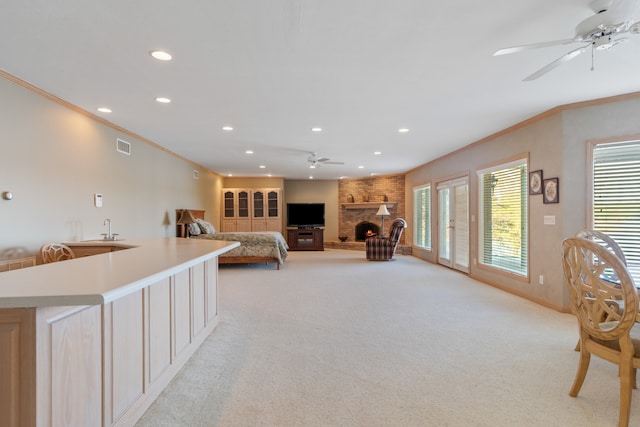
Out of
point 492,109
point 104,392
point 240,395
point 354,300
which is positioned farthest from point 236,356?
point 492,109

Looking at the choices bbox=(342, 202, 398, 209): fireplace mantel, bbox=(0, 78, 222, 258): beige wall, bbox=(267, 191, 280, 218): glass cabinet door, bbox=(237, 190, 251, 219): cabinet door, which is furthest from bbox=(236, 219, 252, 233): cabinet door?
bbox=(0, 78, 222, 258): beige wall

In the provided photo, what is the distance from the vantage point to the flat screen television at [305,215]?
11.2m

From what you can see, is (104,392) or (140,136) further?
(140,136)

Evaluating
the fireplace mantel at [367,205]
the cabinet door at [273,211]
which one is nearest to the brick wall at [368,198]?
the fireplace mantel at [367,205]

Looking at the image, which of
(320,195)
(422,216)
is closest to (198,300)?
(422,216)

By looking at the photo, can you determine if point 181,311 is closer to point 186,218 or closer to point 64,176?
point 64,176

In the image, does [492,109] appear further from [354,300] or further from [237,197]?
[237,197]

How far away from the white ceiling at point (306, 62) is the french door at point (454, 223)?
6.67 ft

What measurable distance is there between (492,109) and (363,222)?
295 inches

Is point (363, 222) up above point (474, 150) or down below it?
below

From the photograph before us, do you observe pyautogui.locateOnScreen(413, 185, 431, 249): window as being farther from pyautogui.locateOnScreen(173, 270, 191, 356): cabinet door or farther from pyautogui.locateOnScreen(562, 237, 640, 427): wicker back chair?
pyautogui.locateOnScreen(173, 270, 191, 356): cabinet door

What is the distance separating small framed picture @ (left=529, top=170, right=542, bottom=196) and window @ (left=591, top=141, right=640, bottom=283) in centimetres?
57

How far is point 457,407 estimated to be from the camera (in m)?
2.03

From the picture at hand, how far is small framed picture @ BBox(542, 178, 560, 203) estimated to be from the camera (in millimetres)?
4059
